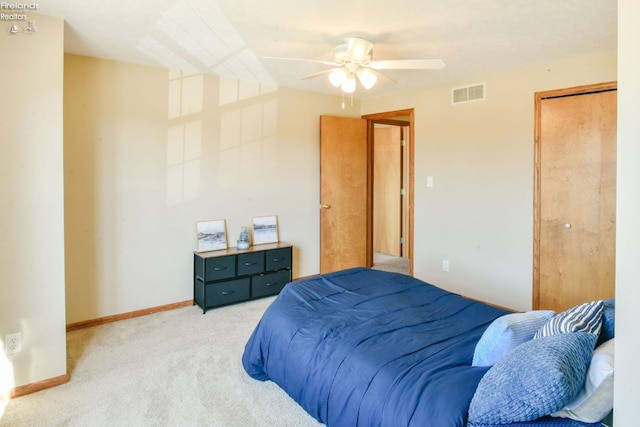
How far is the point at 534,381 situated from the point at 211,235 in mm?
3350

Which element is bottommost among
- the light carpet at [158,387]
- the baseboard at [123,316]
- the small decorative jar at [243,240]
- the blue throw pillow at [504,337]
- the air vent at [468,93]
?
the light carpet at [158,387]

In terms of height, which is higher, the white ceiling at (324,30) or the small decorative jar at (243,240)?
the white ceiling at (324,30)

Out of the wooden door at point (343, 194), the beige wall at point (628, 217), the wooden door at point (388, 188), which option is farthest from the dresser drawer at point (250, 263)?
the beige wall at point (628, 217)

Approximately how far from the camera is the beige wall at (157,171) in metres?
3.27

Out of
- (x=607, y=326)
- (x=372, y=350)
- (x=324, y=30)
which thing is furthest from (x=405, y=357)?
(x=324, y=30)

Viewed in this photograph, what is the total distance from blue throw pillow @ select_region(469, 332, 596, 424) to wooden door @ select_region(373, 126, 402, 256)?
195 inches

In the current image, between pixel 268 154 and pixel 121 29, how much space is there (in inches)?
78.7

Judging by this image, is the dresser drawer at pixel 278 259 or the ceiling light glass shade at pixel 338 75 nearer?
the ceiling light glass shade at pixel 338 75

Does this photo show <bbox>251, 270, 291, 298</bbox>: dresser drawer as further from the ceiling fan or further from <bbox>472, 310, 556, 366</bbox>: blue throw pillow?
<bbox>472, 310, 556, 366</bbox>: blue throw pillow

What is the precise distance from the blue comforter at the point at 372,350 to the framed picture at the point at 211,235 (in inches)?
64.0

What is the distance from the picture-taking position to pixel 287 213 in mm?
4547

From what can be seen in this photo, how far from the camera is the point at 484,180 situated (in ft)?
12.6

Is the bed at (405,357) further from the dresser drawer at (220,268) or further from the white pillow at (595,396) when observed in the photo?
the dresser drawer at (220,268)

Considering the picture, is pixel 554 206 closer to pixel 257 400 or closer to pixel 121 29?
pixel 257 400
